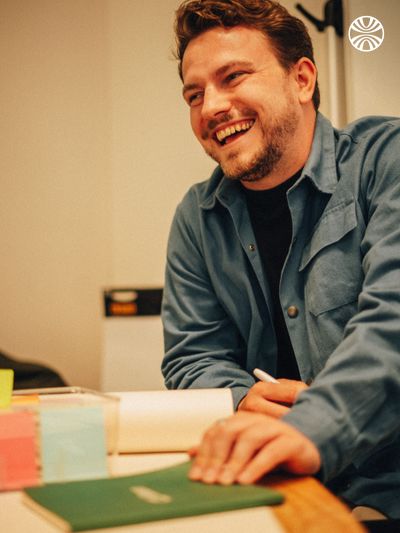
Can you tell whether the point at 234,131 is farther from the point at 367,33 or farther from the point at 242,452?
the point at 242,452

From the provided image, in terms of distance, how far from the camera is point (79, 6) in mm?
2936

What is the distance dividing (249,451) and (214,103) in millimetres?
807

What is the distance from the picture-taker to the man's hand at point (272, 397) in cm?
95

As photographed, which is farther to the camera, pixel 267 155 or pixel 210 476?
pixel 267 155

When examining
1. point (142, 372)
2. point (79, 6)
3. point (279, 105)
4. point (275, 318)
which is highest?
point (79, 6)

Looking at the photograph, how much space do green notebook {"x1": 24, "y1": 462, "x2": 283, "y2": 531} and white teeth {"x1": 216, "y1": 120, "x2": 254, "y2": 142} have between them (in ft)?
2.66

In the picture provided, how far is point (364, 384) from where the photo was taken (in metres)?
0.74

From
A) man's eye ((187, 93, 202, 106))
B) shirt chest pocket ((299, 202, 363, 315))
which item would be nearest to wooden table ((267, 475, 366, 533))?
shirt chest pocket ((299, 202, 363, 315))

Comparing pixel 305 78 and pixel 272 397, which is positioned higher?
pixel 305 78

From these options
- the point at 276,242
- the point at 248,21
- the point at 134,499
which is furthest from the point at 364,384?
the point at 248,21

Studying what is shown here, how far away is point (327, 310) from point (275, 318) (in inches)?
6.1

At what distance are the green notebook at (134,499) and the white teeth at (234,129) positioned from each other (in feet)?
2.66

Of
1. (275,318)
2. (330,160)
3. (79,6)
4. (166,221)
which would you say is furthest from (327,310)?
(79,6)

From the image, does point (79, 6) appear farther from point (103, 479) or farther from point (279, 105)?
point (103, 479)
